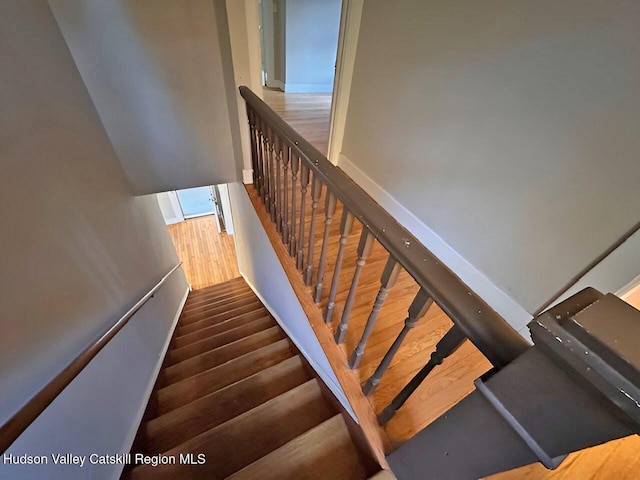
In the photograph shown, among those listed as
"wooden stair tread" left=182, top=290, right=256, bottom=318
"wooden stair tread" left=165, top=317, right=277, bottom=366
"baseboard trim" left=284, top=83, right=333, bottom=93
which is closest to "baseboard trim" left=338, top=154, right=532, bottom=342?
"wooden stair tread" left=165, top=317, right=277, bottom=366

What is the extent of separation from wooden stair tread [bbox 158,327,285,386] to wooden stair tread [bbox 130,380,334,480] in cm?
75

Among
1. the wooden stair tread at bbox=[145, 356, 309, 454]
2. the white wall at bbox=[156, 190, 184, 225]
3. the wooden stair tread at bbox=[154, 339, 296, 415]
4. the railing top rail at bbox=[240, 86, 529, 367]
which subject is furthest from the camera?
the white wall at bbox=[156, 190, 184, 225]

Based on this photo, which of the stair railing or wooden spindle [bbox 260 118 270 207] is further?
wooden spindle [bbox 260 118 270 207]

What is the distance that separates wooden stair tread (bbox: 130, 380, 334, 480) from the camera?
44.6 inches

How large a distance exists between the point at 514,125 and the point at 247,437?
1915 mm

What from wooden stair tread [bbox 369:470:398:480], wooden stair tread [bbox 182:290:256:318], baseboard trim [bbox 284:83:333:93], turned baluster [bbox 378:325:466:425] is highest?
baseboard trim [bbox 284:83:333:93]

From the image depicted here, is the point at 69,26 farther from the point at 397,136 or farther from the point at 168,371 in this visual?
the point at 168,371

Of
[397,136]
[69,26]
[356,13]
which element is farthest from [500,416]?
[69,26]

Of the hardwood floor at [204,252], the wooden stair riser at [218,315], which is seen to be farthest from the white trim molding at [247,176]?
the hardwood floor at [204,252]

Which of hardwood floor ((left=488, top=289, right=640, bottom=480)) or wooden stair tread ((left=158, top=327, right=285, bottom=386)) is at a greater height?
wooden stair tread ((left=158, top=327, right=285, bottom=386))

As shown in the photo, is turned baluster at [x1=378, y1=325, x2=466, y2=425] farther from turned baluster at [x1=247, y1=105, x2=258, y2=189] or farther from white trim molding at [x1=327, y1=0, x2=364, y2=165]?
white trim molding at [x1=327, y1=0, x2=364, y2=165]

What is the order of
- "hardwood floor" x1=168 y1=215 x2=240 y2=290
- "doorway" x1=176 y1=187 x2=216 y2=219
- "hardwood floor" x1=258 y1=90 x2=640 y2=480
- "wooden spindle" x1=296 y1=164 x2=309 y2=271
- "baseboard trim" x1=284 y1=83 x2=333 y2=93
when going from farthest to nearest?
"doorway" x1=176 y1=187 x2=216 y2=219, "hardwood floor" x1=168 y1=215 x2=240 y2=290, "baseboard trim" x1=284 y1=83 x2=333 y2=93, "wooden spindle" x1=296 y1=164 x2=309 y2=271, "hardwood floor" x1=258 y1=90 x2=640 y2=480

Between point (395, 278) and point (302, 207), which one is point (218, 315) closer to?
point (302, 207)

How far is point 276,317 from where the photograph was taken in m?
2.48
